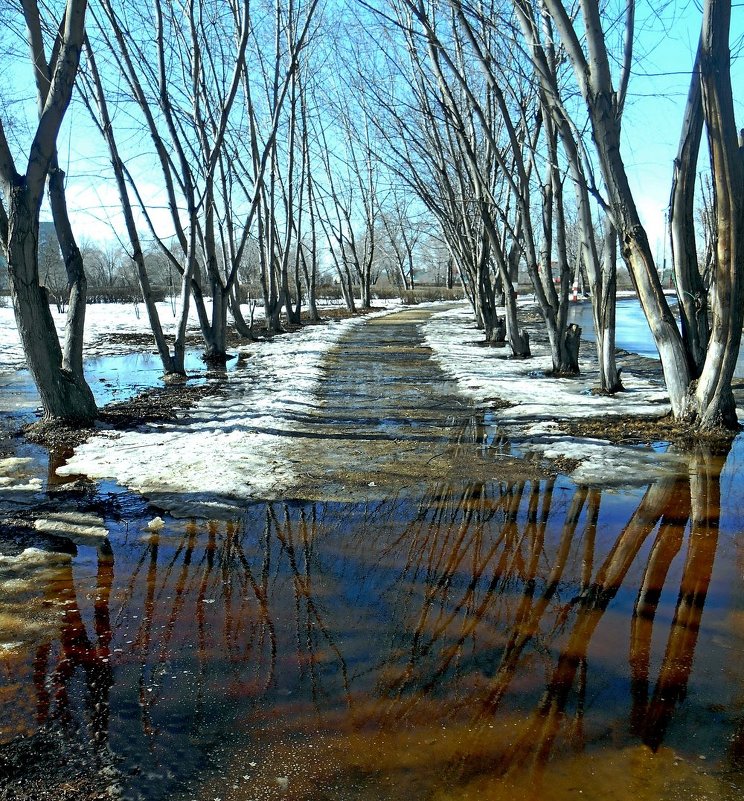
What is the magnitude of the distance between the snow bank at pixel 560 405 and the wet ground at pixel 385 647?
0.54 meters

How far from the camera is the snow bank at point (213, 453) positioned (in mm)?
5301

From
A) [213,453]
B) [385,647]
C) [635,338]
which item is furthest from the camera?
[635,338]

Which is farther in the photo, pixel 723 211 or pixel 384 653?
pixel 723 211

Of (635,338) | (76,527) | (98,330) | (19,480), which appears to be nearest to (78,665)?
(76,527)

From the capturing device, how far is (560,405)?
28.2ft

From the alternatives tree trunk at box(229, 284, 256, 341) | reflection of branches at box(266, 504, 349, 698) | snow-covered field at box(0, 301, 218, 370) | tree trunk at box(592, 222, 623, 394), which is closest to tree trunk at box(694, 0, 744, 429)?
tree trunk at box(592, 222, 623, 394)

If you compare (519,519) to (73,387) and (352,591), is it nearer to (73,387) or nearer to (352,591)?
(352,591)

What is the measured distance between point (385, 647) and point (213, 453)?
371cm

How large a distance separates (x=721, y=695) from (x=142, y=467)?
475 cm

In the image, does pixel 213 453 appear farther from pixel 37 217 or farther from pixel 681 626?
pixel 681 626

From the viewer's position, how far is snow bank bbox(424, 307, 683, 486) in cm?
589

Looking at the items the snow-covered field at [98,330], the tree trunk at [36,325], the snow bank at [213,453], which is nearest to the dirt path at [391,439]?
the snow bank at [213,453]

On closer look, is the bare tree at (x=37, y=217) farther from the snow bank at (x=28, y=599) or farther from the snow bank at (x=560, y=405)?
the snow bank at (x=560, y=405)

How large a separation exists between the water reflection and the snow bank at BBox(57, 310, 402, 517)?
59 centimetres
